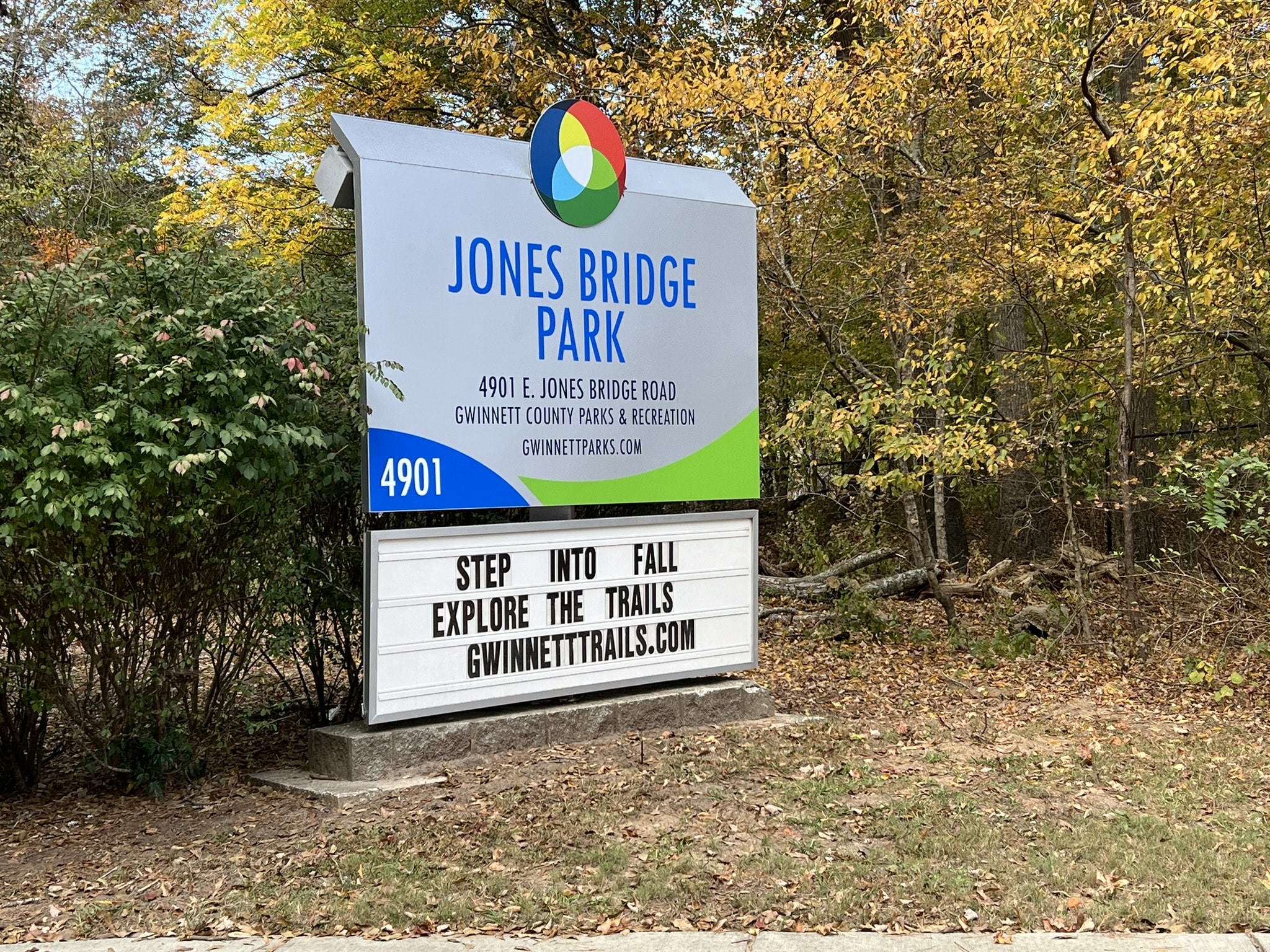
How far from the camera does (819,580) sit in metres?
13.8

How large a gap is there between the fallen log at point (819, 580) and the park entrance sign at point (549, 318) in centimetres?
539

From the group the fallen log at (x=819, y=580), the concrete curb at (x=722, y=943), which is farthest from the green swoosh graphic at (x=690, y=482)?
the fallen log at (x=819, y=580)

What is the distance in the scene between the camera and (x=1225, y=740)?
7.78m

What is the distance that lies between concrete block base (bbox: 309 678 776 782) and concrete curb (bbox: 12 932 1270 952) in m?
2.13

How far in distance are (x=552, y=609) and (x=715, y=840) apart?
2.22m

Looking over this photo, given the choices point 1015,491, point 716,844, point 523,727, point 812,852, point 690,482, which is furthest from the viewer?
point 1015,491

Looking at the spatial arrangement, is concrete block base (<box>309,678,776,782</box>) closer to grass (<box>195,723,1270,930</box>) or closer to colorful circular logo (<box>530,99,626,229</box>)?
grass (<box>195,723,1270,930</box>)

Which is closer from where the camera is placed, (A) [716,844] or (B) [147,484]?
(A) [716,844]

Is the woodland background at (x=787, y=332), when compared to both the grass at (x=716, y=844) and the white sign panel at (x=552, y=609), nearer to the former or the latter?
the white sign panel at (x=552, y=609)

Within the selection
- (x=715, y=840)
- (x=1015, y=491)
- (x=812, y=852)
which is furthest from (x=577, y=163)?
Answer: (x=1015, y=491)

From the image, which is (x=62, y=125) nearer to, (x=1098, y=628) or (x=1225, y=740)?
(x=1098, y=628)

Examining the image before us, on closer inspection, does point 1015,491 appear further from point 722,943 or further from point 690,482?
point 722,943

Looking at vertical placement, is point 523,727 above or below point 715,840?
above

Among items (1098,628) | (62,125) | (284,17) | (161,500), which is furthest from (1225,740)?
(62,125)
